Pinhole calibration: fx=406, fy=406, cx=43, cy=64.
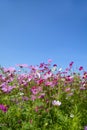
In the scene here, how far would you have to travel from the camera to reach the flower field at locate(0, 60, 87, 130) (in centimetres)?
508

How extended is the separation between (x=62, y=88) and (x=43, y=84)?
0.36m

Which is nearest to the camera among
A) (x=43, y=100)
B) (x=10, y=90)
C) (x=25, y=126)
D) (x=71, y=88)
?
(x=25, y=126)

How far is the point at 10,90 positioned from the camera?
20.1 ft

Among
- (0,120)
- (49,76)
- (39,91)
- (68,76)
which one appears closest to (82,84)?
(68,76)

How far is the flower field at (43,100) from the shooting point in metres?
5.08

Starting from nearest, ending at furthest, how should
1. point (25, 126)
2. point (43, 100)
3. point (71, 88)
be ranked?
point (25, 126) → point (43, 100) → point (71, 88)

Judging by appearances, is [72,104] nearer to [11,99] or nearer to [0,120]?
[11,99]

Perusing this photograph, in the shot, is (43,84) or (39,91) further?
(43,84)

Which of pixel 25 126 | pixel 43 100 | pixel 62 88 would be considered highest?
pixel 62 88

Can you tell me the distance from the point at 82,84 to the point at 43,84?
953 millimetres

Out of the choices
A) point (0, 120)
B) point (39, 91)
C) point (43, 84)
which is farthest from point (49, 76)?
point (0, 120)

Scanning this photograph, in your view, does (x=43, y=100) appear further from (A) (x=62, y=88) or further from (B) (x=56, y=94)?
(A) (x=62, y=88)

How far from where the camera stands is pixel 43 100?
5691mm

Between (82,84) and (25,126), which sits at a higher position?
(82,84)
